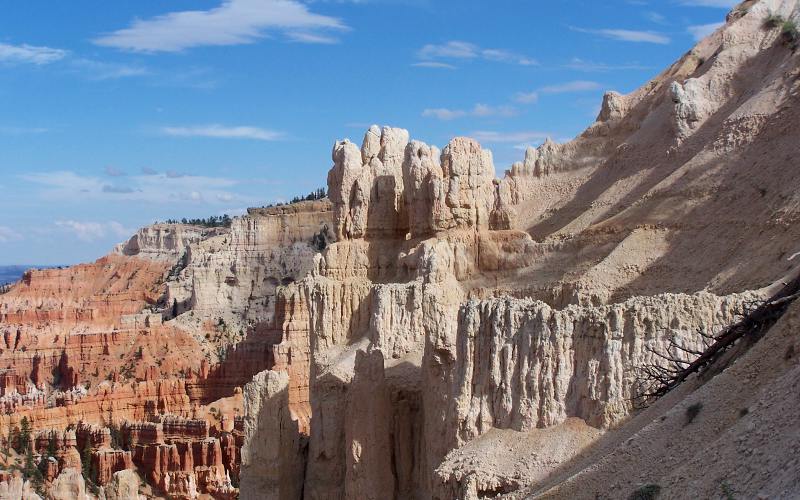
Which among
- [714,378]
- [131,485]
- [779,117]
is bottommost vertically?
[131,485]

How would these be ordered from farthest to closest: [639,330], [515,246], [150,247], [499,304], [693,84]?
[150,247], [693,84], [515,246], [499,304], [639,330]

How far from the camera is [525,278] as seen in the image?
41.3 m

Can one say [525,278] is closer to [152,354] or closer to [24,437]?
[24,437]

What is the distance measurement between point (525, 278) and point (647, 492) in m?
25.7

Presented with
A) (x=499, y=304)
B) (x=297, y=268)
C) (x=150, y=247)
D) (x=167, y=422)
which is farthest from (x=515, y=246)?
→ (x=150, y=247)

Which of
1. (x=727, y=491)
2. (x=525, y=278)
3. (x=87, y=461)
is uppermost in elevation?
(x=525, y=278)

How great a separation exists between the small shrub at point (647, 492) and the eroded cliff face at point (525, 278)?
29.1ft

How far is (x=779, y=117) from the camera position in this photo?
39.3 meters

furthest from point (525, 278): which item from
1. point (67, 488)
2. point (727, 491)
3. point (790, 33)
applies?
point (727, 491)

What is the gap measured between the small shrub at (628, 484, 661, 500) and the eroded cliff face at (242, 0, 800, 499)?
886cm

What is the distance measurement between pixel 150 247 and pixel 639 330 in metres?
137

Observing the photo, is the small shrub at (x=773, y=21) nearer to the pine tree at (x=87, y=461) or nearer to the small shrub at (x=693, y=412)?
the small shrub at (x=693, y=412)

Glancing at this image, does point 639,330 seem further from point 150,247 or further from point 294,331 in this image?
point 150,247

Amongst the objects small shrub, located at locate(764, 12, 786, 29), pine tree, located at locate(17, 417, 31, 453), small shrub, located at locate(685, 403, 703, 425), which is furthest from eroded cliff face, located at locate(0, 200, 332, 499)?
small shrub, located at locate(685, 403, 703, 425)
